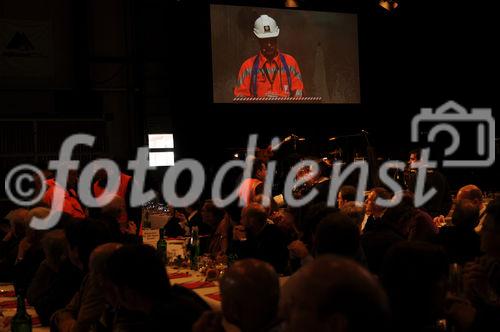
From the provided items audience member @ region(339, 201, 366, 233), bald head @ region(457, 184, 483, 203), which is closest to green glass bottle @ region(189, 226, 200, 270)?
audience member @ region(339, 201, 366, 233)

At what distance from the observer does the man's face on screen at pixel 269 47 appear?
12.3 meters

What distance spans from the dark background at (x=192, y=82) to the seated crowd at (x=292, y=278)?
267 inches

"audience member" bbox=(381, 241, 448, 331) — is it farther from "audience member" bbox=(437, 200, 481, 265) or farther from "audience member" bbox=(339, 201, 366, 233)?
"audience member" bbox=(339, 201, 366, 233)

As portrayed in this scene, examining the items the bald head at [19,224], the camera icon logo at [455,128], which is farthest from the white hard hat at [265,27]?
the bald head at [19,224]

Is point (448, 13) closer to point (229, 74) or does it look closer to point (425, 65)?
point (425, 65)

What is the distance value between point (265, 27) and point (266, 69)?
774mm

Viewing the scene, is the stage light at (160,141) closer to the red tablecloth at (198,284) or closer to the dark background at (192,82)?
the dark background at (192,82)

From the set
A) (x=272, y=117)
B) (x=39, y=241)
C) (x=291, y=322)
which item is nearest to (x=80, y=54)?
(x=272, y=117)

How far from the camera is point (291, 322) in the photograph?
1.48 metres

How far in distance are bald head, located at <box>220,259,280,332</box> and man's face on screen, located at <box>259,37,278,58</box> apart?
10.5m

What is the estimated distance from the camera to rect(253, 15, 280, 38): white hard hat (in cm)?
1229

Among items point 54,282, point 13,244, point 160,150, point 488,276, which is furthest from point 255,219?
point 160,150

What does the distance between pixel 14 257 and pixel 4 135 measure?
6.23 meters

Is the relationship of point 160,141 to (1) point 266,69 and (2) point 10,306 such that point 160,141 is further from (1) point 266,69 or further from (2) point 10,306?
(2) point 10,306
